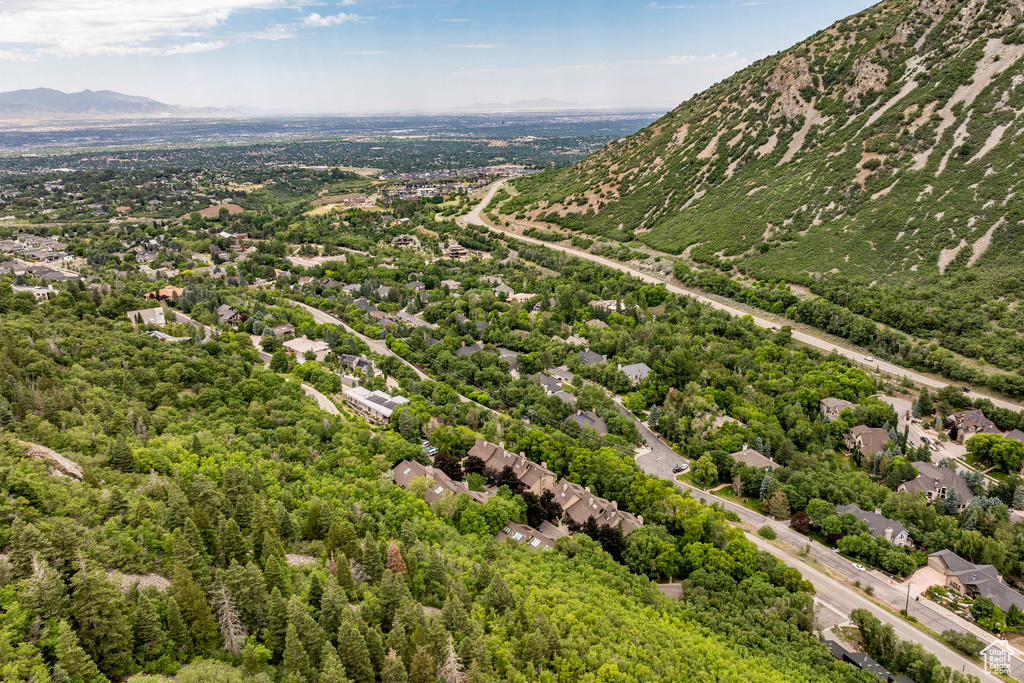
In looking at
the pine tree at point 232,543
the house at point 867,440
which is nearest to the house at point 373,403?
the pine tree at point 232,543

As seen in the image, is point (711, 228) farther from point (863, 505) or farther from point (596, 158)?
point (863, 505)

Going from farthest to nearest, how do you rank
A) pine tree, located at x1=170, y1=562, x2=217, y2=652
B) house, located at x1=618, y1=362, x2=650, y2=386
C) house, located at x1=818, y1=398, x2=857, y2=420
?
house, located at x1=618, y1=362, x2=650, y2=386 → house, located at x1=818, y1=398, x2=857, y2=420 → pine tree, located at x1=170, y1=562, x2=217, y2=652

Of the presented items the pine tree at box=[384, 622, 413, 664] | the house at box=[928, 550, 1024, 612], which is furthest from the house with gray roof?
the pine tree at box=[384, 622, 413, 664]

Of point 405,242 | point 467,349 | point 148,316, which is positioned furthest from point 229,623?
point 405,242

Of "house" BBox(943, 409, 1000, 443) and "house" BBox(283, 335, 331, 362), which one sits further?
"house" BBox(283, 335, 331, 362)

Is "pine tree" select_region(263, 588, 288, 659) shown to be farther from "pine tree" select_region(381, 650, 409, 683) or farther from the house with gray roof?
the house with gray roof

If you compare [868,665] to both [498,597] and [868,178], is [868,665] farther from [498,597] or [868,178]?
[868,178]
